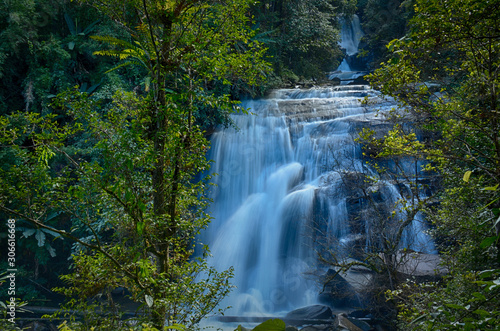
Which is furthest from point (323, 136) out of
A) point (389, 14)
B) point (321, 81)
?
point (389, 14)

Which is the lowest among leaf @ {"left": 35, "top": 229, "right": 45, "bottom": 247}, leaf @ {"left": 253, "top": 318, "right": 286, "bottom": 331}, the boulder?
the boulder

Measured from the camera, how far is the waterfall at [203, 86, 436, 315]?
1073cm

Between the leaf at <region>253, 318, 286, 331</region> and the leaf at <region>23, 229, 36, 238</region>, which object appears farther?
the leaf at <region>23, 229, 36, 238</region>

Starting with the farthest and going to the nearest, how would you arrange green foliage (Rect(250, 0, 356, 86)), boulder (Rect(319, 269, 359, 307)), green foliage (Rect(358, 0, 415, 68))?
Answer: 1. green foliage (Rect(358, 0, 415, 68))
2. green foliage (Rect(250, 0, 356, 86))
3. boulder (Rect(319, 269, 359, 307))

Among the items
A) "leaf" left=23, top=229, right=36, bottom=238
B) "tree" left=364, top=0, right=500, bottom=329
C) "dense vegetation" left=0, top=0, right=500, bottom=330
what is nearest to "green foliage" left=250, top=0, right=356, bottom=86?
"leaf" left=23, top=229, right=36, bottom=238

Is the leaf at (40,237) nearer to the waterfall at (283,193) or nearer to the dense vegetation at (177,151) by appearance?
the waterfall at (283,193)

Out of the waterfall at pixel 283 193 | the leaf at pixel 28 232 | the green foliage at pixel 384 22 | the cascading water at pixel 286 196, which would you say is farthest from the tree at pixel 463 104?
the green foliage at pixel 384 22

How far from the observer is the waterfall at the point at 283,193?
10.7 m

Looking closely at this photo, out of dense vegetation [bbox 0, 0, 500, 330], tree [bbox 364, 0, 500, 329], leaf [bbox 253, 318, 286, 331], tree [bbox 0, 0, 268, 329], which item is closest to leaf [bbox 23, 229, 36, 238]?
dense vegetation [bbox 0, 0, 500, 330]

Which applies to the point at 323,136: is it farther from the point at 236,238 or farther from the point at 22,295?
the point at 22,295

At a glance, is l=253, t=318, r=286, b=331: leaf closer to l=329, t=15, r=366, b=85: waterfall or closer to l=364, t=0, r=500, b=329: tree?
l=364, t=0, r=500, b=329: tree

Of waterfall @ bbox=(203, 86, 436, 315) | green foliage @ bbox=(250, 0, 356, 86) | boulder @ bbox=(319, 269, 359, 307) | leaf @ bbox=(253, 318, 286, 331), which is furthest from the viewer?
green foliage @ bbox=(250, 0, 356, 86)

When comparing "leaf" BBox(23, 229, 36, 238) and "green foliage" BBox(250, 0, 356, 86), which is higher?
"green foliage" BBox(250, 0, 356, 86)

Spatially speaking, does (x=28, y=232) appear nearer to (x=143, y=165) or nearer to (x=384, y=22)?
(x=143, y=165)
